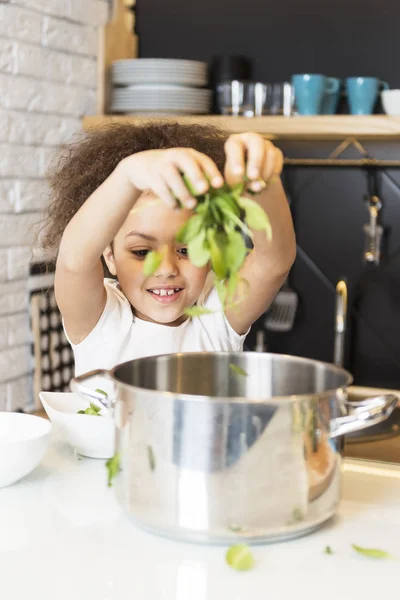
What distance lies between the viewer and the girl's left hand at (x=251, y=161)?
88 centimetres

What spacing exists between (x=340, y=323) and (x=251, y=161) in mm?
1535

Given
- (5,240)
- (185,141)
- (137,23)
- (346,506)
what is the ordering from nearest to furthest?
1. (346,506)
2. (185,141)
3. (5,240)
4. (137,23)

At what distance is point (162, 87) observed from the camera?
95.0 inches

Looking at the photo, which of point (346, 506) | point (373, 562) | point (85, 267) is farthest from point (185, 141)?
point (373, 562)

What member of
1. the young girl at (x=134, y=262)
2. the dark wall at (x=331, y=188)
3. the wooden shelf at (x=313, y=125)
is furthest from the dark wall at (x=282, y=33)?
the young girl at (x=134, y=262)

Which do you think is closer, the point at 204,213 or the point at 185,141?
the point at 204,213

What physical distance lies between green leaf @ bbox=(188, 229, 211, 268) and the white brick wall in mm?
1550

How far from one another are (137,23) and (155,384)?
2035 millimetres

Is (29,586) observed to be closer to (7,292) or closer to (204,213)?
(204,213)

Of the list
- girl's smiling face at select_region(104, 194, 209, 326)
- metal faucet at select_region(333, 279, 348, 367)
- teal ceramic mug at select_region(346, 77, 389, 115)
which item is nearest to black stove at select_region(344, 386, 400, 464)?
metal faucet at select_region(333, 279, 348, 367)

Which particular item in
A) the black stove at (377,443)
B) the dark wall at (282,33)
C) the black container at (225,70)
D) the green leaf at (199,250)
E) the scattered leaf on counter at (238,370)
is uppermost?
the dark wall at (282,33)

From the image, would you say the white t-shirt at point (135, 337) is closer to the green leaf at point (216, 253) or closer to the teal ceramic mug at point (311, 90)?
the green leaf at point (216, 253)

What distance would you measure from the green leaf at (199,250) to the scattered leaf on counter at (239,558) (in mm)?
254

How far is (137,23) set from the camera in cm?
274
